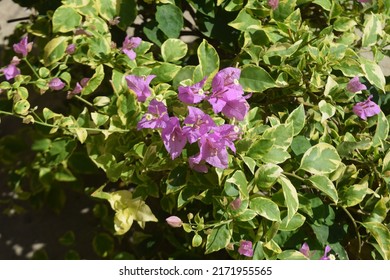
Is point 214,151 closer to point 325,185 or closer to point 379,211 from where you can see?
point 325,185

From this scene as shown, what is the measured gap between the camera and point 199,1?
4.65 feet

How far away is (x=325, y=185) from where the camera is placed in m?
1.23

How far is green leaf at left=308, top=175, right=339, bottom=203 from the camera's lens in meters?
1.22

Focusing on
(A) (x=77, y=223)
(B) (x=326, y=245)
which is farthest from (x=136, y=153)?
(A) (x=77, y=223)

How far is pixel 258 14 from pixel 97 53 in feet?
1.34

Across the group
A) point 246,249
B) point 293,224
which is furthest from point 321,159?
point 246,249

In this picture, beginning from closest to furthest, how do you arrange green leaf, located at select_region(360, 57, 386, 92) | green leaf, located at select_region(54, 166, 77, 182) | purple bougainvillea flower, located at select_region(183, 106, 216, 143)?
purple bougainvillea flower, located at select_region(183, 106, 216, 143), green leaf, located at select_region(360, 57, 386, 92), green leaf, located at select_region(54, 166, 77, 182)

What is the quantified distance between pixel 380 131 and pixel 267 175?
33 centimetres

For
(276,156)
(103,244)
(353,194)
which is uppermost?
(276,156)

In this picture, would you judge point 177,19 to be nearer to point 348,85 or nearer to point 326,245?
point 348,85

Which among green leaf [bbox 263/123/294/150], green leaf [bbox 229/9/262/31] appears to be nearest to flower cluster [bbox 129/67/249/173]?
green leaf [bbox 263/123/294/150]

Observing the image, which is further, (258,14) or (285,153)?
(258,14)

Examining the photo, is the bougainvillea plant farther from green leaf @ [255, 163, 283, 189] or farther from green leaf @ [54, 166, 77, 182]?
green leaf @ [54, 166, 77, 182]

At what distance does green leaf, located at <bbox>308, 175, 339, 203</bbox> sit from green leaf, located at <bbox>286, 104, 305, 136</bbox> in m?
0.12
